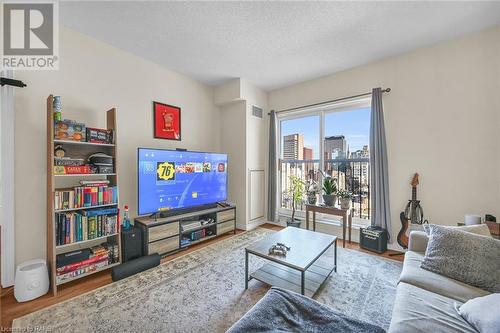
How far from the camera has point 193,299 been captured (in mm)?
1883

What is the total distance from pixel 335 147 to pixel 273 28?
214 cm

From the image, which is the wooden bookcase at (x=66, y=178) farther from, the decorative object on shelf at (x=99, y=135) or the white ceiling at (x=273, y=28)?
the white ceiling at (x=273, y=28)

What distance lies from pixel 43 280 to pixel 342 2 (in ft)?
12.5

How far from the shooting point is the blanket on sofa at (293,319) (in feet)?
3.31

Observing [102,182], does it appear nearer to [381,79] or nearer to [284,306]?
[284,306]

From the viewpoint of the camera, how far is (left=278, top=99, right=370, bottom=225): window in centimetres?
338

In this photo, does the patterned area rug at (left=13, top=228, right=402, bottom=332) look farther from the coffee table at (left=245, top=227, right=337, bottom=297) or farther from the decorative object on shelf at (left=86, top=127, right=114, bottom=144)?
the decorative object on shelf at (left=86, top=127, right=114, bottom=144)

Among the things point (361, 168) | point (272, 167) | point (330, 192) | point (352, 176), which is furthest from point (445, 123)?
point (272, 167)

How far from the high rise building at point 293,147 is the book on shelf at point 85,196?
3.01 metres

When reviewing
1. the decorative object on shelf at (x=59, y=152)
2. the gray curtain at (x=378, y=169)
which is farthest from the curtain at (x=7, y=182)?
the gray curtain at (x=378, y=169)

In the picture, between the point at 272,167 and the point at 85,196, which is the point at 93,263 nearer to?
the point at 85,196

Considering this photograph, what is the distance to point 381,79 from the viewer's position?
3076mm

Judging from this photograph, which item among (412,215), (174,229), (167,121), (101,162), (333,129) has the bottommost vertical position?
(174,229)

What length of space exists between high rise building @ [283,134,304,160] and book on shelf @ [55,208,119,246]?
3.05 meters
